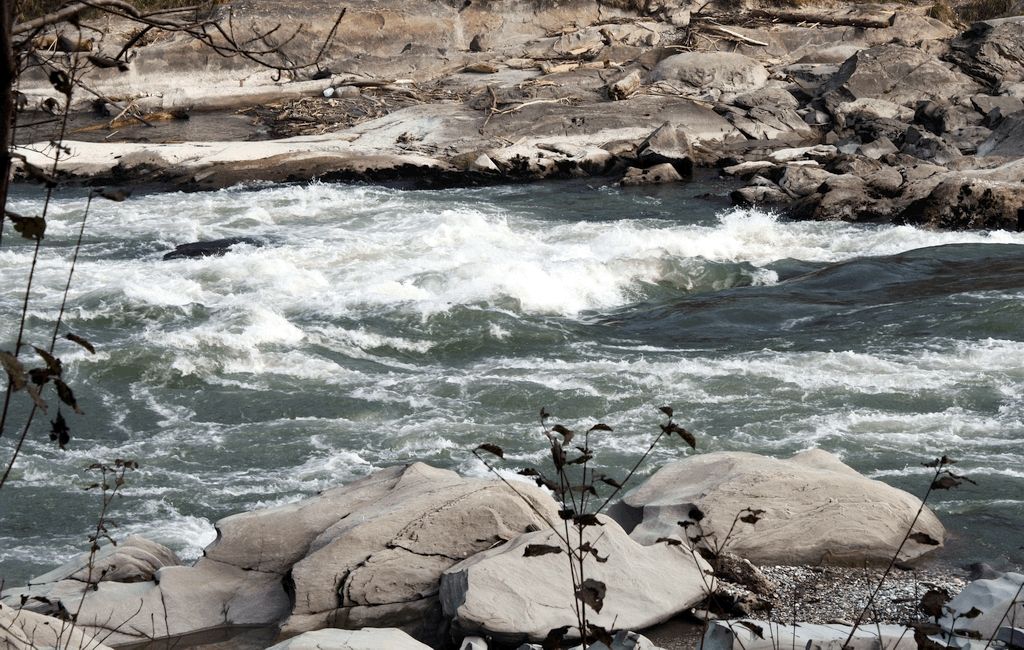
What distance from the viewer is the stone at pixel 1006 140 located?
64.5 feet

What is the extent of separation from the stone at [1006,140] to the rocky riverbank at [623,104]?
1.5 inches

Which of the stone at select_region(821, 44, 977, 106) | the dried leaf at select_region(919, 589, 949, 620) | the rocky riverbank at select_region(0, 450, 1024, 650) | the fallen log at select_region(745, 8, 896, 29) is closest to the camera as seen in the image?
the dried leaf at select_region(919, 589, 949, 620)

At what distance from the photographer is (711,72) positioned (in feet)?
84.9

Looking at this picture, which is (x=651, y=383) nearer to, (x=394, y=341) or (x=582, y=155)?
(x=394, y=341)

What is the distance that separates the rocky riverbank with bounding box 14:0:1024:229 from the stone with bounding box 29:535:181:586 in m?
10.7

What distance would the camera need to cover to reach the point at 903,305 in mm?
12195

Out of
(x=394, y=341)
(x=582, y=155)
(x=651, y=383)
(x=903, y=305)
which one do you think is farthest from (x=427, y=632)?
(x=582, y=155)

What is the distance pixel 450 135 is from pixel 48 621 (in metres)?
18.4

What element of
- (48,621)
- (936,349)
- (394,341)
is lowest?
(394,341)

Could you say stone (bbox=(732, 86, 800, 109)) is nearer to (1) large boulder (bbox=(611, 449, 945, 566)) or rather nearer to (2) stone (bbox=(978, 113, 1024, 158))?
(2) stone (bbox=(978, 113, 1024, 158))

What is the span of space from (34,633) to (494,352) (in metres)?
7.20

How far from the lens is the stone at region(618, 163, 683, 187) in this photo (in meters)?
20.4

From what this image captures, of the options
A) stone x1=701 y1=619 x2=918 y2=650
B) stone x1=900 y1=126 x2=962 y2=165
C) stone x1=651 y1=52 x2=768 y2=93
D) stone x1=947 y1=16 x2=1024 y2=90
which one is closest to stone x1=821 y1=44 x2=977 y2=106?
stone x1=947 y1=16 x2=1024 y2=90

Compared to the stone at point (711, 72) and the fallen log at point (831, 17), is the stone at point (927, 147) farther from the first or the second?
the fallen log at point (831, 17)
